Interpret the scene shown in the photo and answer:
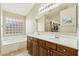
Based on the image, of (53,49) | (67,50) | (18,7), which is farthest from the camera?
(18,7)

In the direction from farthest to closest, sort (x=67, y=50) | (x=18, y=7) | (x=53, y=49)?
(x=18, y=7) → (x=53, y=49) → (x=67, y=50)

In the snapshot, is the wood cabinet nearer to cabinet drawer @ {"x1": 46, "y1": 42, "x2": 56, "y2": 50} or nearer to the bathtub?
cabinet drawer @ {"x1": 46, "y1": 42, "x2": 56, "y2": 50}

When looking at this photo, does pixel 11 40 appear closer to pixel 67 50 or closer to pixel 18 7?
pixel 18 7

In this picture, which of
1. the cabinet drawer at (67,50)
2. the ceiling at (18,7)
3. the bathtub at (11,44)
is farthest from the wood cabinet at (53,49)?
the ceiling at (18,7)

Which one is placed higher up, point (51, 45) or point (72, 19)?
point (72, 19)

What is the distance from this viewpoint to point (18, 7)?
174 cm

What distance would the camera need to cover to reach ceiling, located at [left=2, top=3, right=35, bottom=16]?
163 centimetres

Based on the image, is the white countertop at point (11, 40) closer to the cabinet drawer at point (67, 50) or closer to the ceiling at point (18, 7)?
the ceiling at point (18, 7)

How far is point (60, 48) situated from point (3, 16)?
1.15 meters

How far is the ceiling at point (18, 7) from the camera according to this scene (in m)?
1.63

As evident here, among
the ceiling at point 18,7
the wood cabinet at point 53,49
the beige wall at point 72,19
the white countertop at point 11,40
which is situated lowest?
the wood cabinet at point 53,49

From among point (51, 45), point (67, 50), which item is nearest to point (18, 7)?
point (51, 45)

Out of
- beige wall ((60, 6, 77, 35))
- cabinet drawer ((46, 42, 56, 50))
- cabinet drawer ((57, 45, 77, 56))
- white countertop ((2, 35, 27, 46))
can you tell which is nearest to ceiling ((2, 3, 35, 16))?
white countertop ((2, 35, 27, 46))

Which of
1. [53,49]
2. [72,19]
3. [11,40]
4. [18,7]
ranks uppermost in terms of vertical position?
[18,7]
